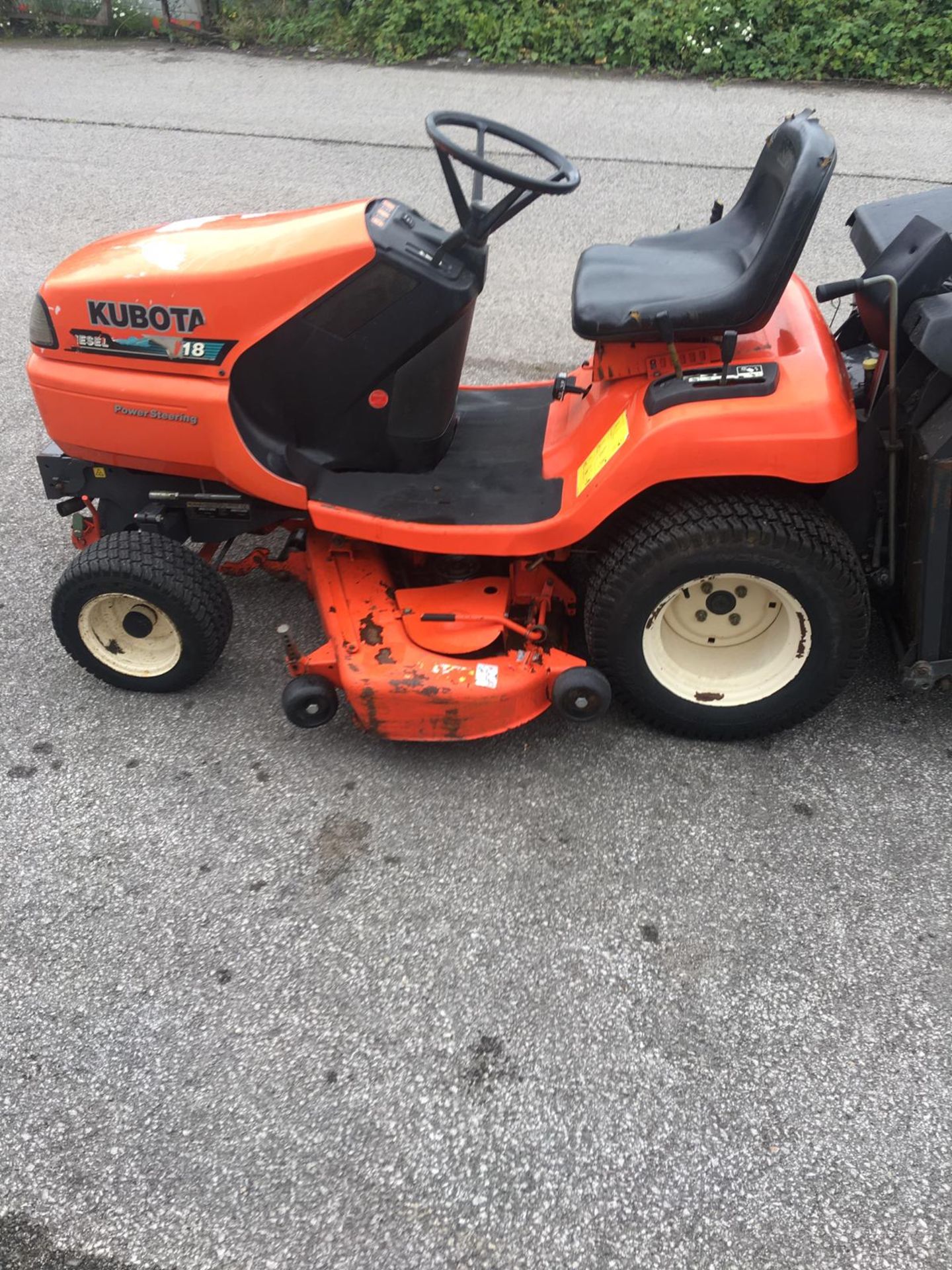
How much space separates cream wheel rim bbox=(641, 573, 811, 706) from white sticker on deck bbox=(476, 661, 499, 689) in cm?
35

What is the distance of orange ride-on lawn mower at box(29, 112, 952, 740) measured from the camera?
2150 millimetres

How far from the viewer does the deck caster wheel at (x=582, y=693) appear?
227 centimetres

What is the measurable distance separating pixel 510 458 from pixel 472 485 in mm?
162

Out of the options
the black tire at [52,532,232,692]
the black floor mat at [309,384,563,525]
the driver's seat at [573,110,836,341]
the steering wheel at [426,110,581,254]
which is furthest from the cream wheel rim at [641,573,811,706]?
the black tire at [52,532,232,692]

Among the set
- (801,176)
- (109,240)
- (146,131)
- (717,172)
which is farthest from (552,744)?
(146,131)

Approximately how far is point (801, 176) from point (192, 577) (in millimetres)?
1588

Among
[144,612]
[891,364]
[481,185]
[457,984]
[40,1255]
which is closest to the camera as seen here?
[40,1255]

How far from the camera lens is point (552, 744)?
98.3 inches

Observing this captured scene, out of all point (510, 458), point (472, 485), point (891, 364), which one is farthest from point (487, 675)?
point (891, 364)

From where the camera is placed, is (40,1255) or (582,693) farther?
(582,693)

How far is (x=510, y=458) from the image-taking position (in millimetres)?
2637

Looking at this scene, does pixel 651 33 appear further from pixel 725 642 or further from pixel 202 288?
pixel 725 642

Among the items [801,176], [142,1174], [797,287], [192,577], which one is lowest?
[142,1174]

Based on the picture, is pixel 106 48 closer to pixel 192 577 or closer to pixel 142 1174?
pixel 192 577
